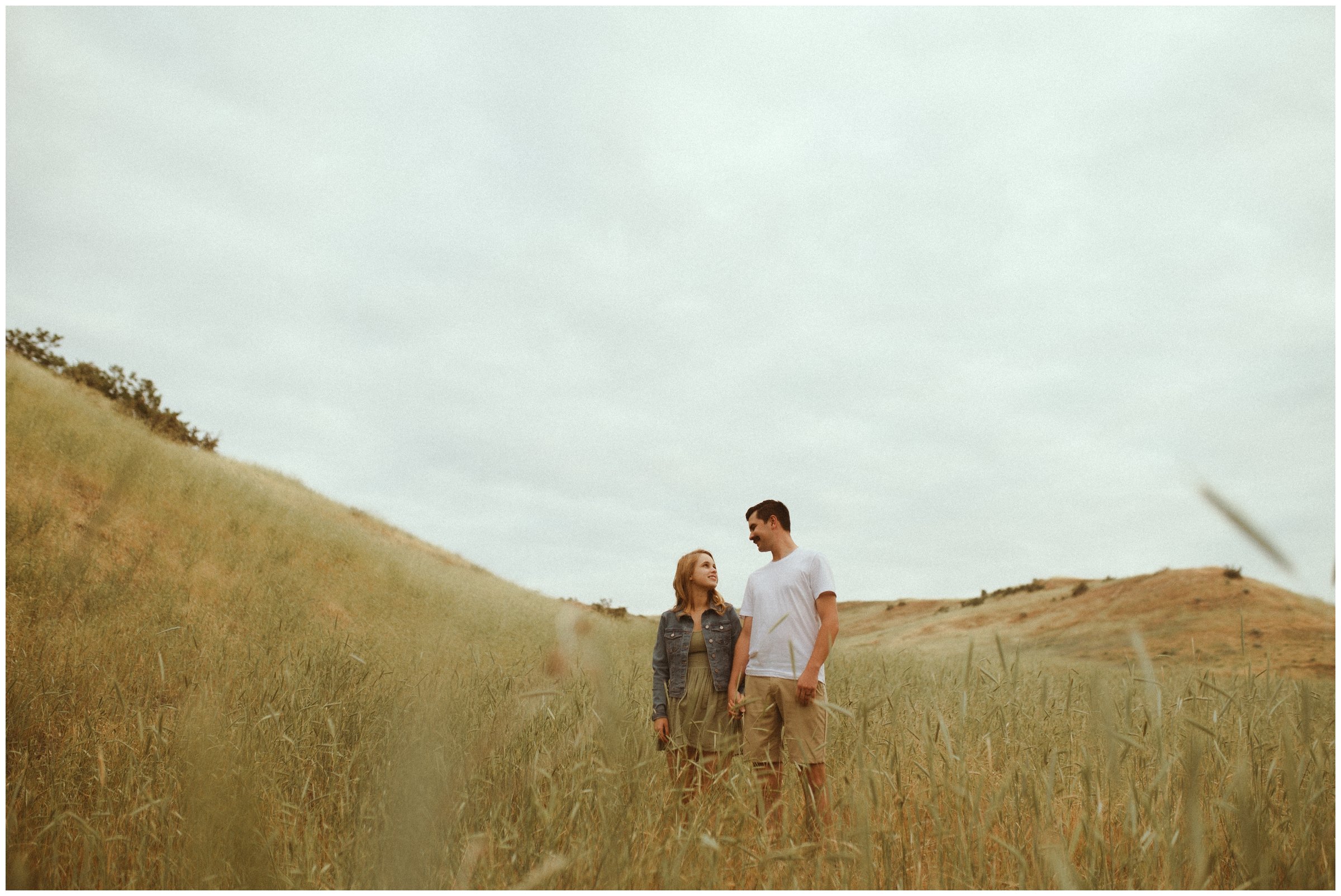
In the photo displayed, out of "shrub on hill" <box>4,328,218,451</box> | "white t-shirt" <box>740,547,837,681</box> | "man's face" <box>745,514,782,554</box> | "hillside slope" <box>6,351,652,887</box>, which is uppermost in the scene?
"shrub on hill" <box>4,328,218,451</box>

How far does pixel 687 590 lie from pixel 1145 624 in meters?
22.8

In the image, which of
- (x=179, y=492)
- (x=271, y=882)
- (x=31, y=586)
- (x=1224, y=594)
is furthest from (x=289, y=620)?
(x=1224, y=594)

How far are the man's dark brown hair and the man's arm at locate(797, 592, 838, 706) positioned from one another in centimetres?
55

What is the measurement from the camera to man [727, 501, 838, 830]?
379cm

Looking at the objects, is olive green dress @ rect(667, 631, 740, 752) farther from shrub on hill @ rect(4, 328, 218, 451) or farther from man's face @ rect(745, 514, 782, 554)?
shrub on hill @ rect(4, 328, 218, 451)

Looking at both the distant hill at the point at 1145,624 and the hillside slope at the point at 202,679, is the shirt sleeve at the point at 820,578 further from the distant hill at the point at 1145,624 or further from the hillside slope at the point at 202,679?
the distant hill at the point at 1145,624

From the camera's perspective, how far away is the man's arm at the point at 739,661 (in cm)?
423

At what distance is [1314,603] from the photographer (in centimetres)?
126

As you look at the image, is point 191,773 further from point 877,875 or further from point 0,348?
point 0,348

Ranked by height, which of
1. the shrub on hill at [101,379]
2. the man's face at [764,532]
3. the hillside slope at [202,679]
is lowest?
the hillside slope at [202,679]

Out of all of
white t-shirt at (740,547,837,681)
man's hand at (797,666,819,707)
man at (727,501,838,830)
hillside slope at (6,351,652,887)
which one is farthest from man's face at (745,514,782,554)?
hillside slope at (6,351,652,887)

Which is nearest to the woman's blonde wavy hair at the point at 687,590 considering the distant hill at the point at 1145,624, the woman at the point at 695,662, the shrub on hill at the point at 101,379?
the woman at the point at 695,662

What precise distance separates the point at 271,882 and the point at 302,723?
5.76ft

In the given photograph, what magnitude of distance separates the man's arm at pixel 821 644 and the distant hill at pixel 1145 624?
33.9 ft
